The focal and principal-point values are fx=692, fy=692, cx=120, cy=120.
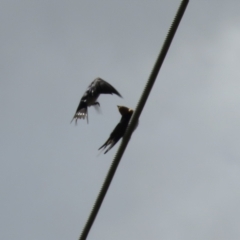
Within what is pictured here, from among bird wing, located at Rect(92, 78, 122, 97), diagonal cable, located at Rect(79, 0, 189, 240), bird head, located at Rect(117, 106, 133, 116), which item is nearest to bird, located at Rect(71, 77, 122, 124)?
bird wing, located at Rect(92, 78, 122, 97)

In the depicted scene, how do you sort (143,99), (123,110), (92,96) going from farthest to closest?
(92,96) → (123,110) → (143,99)

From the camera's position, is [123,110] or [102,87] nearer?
[123,110]

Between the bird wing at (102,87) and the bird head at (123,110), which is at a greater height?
the bird wing at (102,87)

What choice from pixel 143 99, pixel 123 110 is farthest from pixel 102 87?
pixel 143 99

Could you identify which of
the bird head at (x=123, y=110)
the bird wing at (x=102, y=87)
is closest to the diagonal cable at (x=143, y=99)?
the bird head at (x=123, y=110)

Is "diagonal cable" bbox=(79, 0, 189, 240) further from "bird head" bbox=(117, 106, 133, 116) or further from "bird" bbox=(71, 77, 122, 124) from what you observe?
"bird" bbox=(71, 77, 122, 124)

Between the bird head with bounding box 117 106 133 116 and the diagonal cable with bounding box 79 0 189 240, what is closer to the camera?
the diagonal cable with bounding box 79 0 189 240

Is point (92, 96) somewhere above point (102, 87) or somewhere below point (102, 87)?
below

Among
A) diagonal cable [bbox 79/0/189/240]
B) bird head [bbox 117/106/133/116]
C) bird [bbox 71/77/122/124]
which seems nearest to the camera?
diagonal cable [bbox 79/0/189/240]

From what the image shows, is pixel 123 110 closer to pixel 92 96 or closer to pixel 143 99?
pixel 92 96

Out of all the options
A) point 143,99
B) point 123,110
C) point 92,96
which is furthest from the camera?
point 92,96

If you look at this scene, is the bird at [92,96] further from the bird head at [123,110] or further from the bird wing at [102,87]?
the bird head at [123,110]

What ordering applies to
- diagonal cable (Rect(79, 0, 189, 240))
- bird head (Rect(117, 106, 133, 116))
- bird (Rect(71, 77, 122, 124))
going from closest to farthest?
diagonal cable (Rect(79, 0, 189, 240))
bird head (Rect(117, 106, 133, 116))
bird (Rect(71, 77, 122, 124))
